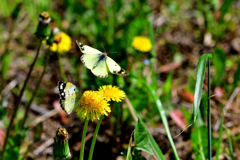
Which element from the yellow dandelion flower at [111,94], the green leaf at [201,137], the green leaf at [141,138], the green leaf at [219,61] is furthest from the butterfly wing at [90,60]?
the green leaf at [219,61]

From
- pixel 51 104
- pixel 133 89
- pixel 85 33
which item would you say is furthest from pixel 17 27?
pixel 133 89

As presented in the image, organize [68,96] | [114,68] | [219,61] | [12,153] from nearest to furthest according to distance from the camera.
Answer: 1. [68,96]
2. [114,68]
3. [12,153]
4. [219,61]

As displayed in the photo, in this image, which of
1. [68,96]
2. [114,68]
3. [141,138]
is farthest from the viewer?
[114,68]

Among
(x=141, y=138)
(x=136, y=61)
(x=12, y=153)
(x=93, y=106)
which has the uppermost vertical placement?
(x=93, y=106)

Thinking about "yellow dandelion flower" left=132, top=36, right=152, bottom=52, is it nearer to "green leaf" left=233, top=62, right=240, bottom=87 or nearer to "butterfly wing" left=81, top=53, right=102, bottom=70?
"green leaf" left=233, top=62, right=240, bottom=87

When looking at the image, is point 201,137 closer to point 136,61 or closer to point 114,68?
point 114,68

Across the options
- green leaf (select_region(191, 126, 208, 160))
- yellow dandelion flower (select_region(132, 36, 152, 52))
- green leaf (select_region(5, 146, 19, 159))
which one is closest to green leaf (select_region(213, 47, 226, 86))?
yellow dandelion flower (select_region(132, 36, 152, 52))

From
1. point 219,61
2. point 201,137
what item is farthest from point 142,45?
point 201,137
